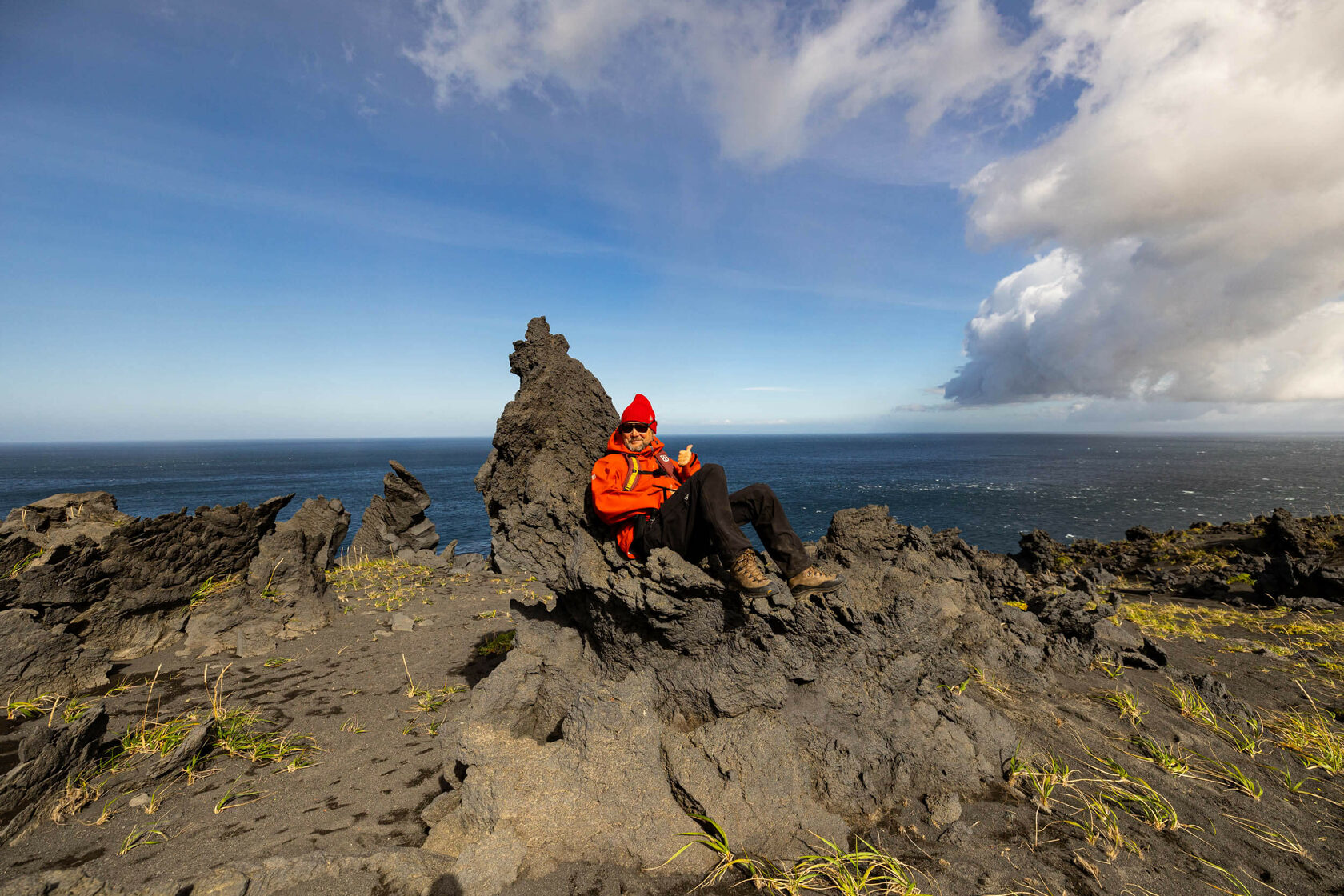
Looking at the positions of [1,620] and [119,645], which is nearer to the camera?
[1,620]

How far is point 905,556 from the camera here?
8164mm

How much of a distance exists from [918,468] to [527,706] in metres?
103

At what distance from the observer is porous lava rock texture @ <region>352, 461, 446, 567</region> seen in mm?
17750

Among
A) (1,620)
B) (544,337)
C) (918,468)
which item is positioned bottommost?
(918,468)

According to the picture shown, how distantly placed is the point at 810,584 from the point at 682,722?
1.69 meters

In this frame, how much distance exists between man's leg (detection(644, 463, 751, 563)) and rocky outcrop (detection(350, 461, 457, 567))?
14462 millimetres

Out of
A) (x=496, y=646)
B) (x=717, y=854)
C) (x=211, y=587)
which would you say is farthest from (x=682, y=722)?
(x=211, y=587)

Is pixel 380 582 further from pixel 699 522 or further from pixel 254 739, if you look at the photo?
pixel 699 522

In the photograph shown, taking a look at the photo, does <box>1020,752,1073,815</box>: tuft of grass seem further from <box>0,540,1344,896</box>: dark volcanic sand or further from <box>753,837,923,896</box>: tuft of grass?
<box>753,837,923,896</box>: tuft of grass

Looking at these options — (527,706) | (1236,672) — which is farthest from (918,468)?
(527,706)

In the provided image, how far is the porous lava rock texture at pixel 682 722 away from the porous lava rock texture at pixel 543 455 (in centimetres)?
6

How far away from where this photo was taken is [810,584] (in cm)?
489

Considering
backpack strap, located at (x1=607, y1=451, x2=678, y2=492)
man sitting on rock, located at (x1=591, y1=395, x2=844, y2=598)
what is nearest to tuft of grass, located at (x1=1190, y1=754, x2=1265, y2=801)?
man sitting on rock, located at (x1=591, y1=395, x2=844, y2=598)

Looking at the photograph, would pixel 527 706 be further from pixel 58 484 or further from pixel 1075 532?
pixel 58 484
